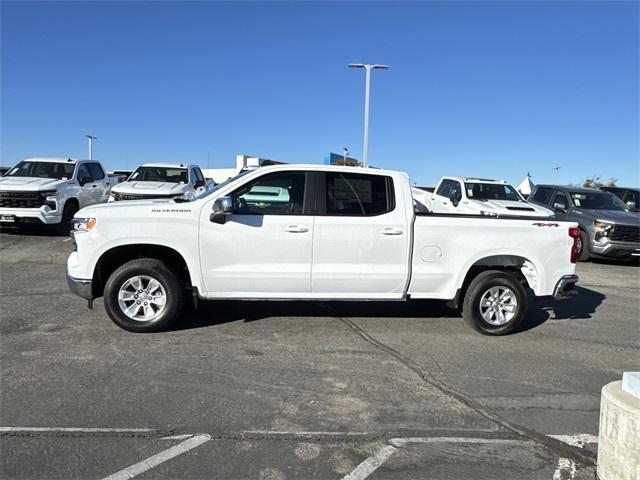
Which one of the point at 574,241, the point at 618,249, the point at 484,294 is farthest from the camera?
the point at 618,249

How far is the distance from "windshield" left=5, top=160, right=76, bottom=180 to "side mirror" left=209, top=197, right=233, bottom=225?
9.55 metres

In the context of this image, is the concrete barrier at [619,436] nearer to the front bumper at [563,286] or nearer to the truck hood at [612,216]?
the front bumper at [563,286]

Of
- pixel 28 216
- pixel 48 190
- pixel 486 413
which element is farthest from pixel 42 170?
pixel 486 413

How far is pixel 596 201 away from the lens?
13.5 metres

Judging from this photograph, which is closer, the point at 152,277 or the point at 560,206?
the point at 152,277

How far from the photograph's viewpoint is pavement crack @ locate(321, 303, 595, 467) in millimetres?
3457

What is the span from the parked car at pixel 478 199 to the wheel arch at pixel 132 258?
7.36 m

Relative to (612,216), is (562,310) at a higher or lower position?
lower

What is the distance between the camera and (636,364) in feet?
17.6

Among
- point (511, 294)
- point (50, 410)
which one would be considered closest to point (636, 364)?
point (511, 294)

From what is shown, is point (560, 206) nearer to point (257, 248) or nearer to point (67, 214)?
point (257, 248)

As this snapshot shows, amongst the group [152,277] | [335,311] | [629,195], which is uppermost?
[629,195]

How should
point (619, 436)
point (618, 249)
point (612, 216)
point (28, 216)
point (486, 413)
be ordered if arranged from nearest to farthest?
point (619, 436) < point (486, 413) < point (28, 216) < point (618, 249) < point (612, 216)

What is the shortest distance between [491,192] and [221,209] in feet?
33.5
